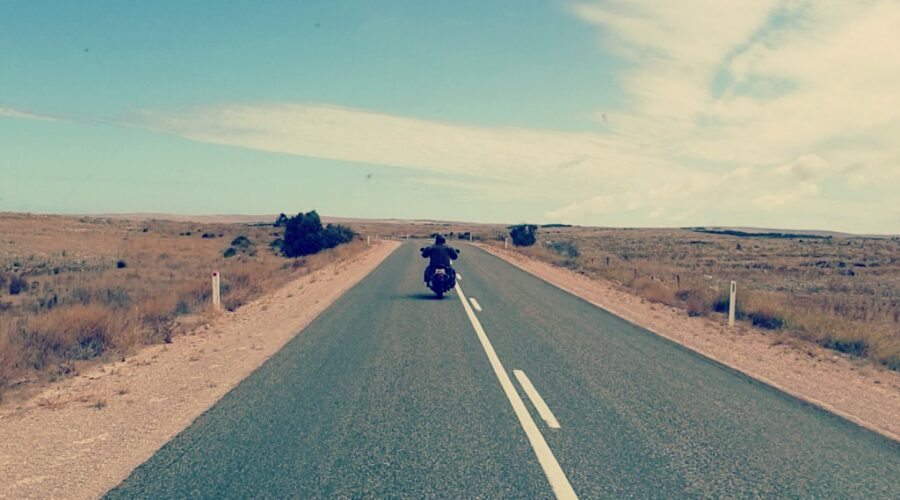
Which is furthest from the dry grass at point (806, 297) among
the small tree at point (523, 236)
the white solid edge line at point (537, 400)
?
the small tree at point (523, 236)

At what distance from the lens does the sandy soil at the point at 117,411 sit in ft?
16.3

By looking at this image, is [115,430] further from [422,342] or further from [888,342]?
[888,342]

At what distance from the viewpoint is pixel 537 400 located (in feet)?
23.1

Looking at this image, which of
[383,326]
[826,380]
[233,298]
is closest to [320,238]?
[233,298]

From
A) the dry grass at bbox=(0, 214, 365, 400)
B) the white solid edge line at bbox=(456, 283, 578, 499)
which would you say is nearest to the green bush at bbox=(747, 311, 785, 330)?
the white solid edge line at bbox=(456, 283, 578, 499)

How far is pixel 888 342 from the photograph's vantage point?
39.8 feet

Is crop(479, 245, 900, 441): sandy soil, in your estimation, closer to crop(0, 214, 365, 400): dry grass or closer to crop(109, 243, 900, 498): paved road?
crop(109, 243, 900, 498): paved road

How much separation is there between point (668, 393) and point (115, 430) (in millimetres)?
5867

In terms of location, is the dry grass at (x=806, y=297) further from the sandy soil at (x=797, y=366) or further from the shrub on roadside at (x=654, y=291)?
the sandy soil at (x=797, y=366)

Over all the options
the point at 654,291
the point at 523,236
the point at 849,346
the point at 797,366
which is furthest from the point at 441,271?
the point at 523,236

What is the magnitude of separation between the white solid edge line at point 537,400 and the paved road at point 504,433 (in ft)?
0.22

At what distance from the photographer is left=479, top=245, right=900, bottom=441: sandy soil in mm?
7660

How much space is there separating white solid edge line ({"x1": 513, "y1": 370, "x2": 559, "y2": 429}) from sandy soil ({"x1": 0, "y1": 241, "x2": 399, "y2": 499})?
135 inches

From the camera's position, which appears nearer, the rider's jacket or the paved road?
the paved road
